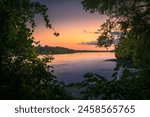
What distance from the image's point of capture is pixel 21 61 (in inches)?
307

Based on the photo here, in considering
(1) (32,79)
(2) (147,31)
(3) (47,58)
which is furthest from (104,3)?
(1) (32,79)

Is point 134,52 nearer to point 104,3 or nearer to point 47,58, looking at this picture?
point 104,3

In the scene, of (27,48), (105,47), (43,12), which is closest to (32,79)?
(27,48)

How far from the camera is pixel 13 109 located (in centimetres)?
721

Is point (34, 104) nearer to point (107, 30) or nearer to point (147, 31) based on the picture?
point (147, 31)

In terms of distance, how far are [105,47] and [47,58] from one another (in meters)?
12.1

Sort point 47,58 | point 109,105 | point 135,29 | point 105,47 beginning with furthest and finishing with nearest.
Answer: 1. point 105,47
2. point 135,29
3. point 47,58
4. point 109,105

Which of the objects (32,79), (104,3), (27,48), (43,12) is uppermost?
(104,3)

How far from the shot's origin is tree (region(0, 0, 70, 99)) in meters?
7.22

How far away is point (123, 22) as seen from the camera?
1911cm

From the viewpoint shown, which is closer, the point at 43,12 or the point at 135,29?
the point at 43,12

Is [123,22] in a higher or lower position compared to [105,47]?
higher

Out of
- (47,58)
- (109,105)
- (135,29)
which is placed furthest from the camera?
(135,29)

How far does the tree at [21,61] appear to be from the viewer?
722 cm
